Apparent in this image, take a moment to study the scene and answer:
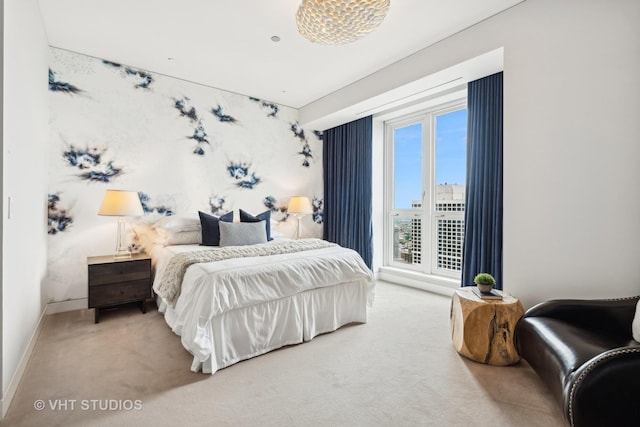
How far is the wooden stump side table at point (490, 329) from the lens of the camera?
2027mm

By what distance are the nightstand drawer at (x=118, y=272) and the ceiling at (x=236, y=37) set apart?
215cm

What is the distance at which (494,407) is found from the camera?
5.32 feet

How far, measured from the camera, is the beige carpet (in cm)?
154

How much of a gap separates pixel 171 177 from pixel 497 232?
3.67 metres

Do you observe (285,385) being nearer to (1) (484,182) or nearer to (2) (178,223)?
(2) (178,223)

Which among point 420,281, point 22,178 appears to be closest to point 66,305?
point 22,178

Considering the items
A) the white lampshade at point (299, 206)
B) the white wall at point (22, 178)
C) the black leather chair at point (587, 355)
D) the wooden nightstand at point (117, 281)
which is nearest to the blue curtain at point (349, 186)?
the white lampshade at point (299, 206)

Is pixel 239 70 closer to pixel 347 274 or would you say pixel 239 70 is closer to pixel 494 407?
pixel 347 274

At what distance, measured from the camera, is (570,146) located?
2061mm

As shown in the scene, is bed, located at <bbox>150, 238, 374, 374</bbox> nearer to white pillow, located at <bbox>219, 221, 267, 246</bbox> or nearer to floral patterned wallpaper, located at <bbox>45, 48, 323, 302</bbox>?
white pillow, located at <bbox>219, 221, 267, 246</bbox>

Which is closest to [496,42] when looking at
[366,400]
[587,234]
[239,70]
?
[587,234]

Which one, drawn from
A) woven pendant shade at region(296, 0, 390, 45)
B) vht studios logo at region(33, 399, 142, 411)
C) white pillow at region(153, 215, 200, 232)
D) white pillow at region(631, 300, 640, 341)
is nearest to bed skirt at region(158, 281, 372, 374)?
vht studios logo at region(33, 399, 142, 411)

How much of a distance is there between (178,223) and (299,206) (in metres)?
1.68

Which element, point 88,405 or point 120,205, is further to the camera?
point 120,205
